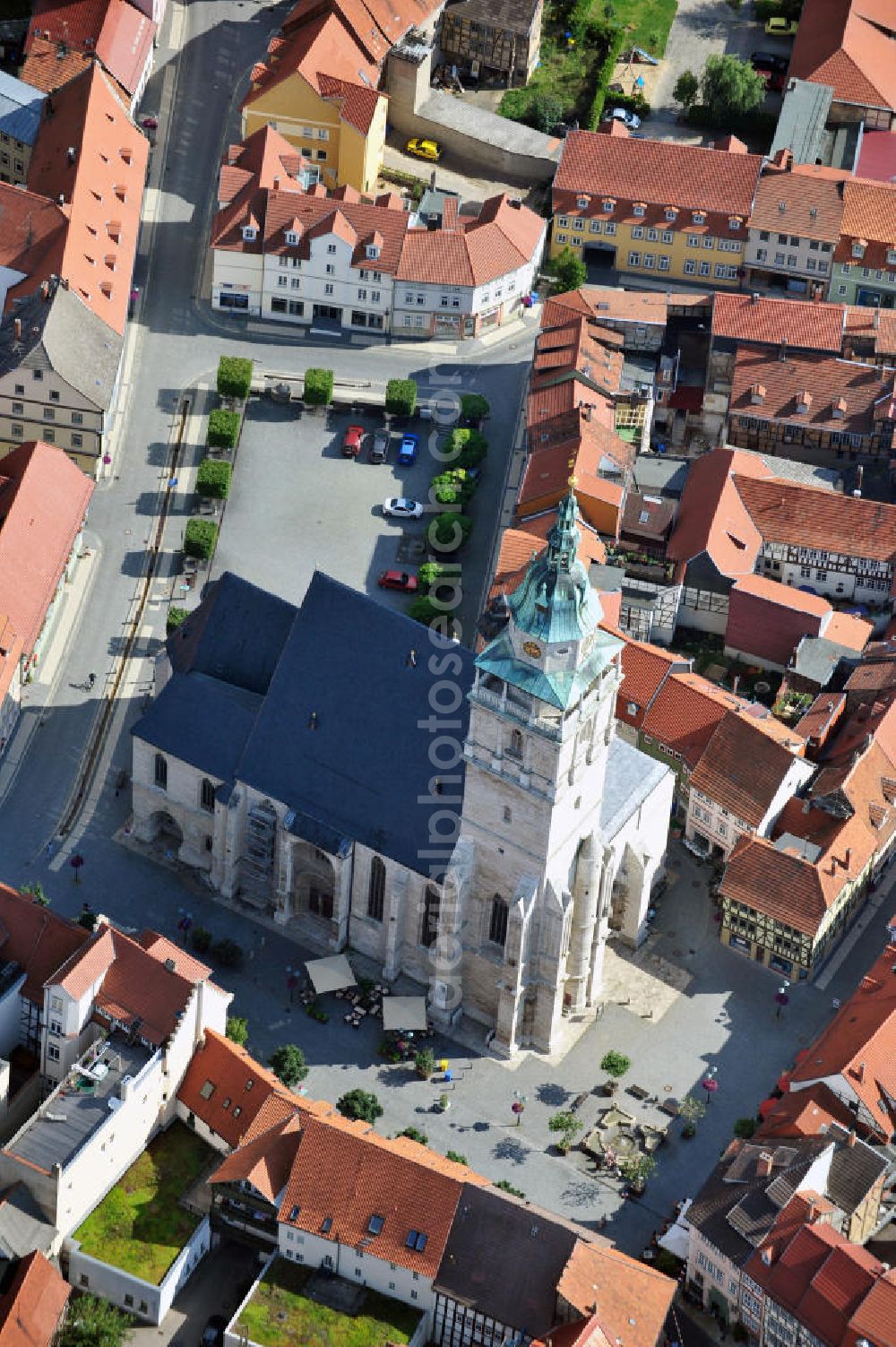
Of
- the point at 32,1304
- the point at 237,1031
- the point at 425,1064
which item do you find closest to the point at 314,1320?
the point at 32,1304

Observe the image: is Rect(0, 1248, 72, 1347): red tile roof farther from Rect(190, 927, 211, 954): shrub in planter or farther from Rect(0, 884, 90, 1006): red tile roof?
Rect(190, 927, 211, 954): shrub in planter

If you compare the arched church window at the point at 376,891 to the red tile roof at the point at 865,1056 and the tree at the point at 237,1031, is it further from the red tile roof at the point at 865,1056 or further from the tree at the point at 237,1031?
the red tile roof at the point at 865,1056

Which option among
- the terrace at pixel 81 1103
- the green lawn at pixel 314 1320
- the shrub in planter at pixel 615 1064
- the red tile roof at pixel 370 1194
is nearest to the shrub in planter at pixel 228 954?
the terrace at pixel 81 1103

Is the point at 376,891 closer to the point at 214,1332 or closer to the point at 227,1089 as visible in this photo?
the point at 227,1089

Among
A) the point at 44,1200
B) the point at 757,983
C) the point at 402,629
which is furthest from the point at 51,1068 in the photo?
the point at 757,983

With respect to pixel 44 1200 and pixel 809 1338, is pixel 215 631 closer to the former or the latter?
pixel 44 1200
